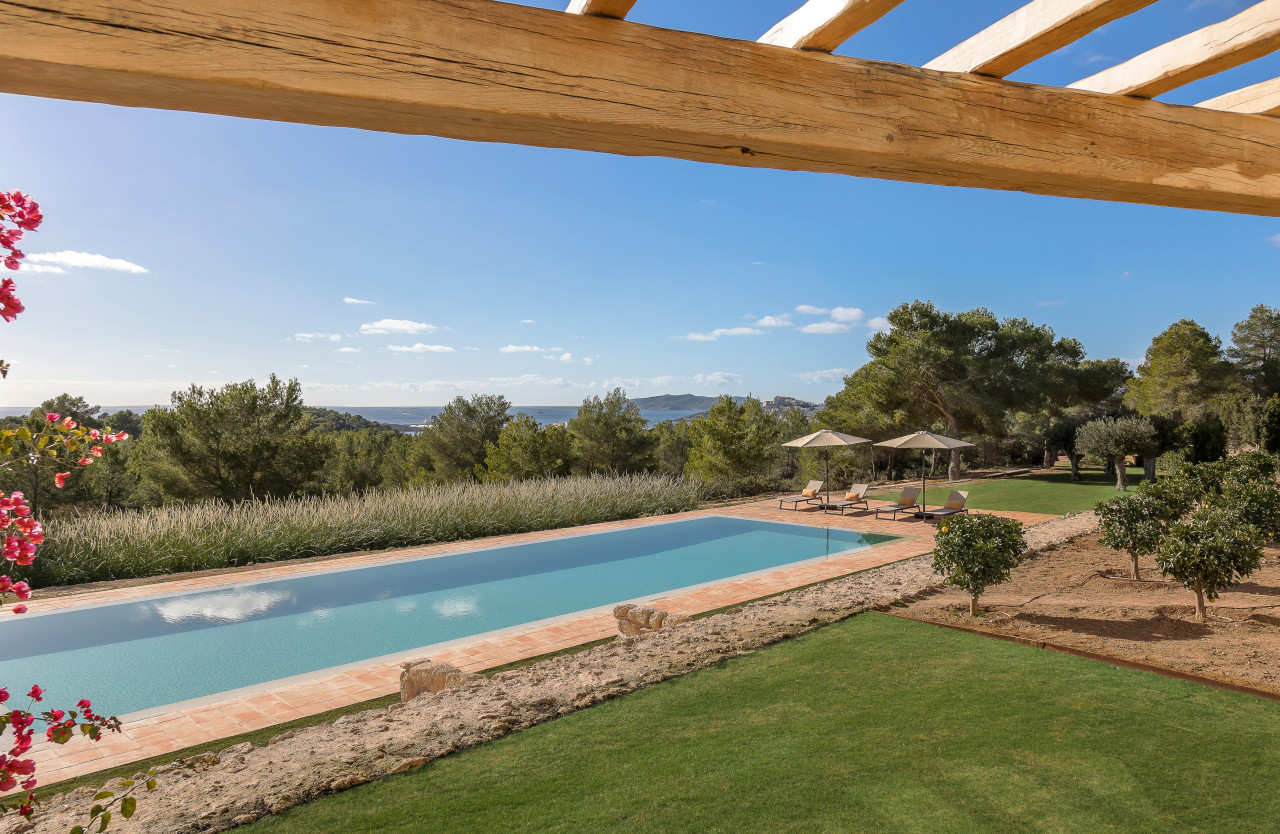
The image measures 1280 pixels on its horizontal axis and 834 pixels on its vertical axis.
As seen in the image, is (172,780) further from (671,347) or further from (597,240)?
(671,347)

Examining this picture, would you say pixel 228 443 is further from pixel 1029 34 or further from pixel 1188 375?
pixel 1188 375

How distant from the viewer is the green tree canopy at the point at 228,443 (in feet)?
50.9

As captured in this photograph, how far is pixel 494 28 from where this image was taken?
126cm

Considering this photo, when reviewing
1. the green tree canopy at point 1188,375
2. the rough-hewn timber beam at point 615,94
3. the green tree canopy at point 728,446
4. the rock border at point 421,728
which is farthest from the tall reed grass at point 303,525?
the green tree canopy at point 1188,375

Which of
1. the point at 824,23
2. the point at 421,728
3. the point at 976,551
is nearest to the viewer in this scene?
the point at 824,23

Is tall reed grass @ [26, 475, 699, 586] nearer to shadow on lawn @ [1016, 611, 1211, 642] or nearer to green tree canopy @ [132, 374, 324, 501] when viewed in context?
green tree canopy @ [132, 374, 324, 501]

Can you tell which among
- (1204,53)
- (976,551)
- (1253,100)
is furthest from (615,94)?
(976,551)

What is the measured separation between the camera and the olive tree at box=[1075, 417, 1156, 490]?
636 inches

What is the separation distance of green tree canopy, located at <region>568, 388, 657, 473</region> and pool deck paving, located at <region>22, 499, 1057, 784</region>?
12.4 metres

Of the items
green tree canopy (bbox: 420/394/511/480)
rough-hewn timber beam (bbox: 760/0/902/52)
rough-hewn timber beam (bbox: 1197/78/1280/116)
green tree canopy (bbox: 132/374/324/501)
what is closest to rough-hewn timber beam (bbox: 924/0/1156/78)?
rough-hewn timber beam (bbox: 760/0/902/52)

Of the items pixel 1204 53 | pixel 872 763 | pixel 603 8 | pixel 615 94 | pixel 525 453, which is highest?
pixel 1204 53

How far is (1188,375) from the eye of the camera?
27312 millimetres

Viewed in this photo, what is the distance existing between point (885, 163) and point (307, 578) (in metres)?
9.54

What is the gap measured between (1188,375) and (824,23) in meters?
34.4
